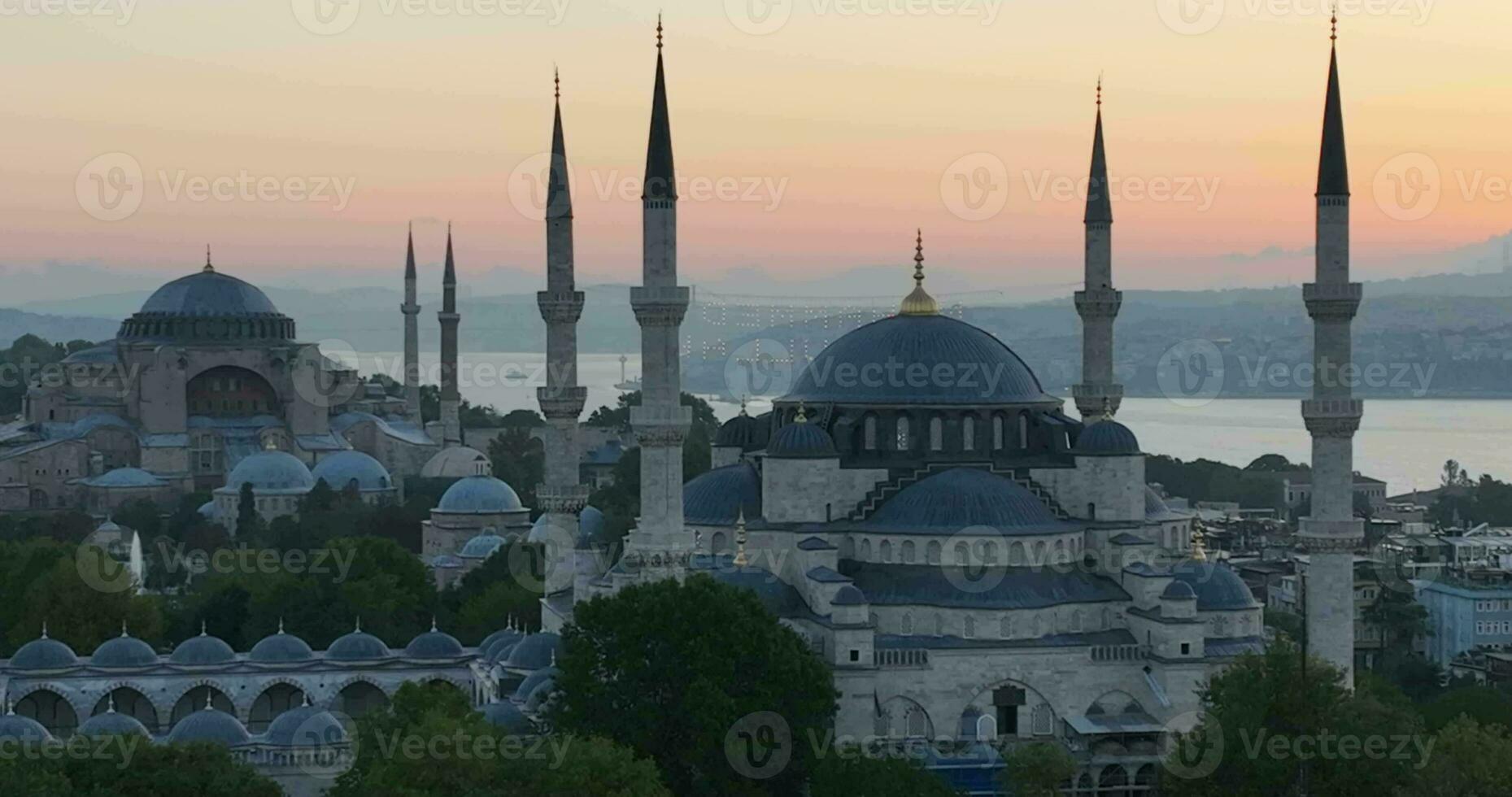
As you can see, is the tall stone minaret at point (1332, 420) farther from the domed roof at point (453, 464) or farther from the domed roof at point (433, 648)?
the domed roof at point (453, 464)

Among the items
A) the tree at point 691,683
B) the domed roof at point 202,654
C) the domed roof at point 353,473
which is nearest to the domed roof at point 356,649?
the domed roof at point 202,654

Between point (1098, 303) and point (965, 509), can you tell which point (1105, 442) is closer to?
point (965, 509)

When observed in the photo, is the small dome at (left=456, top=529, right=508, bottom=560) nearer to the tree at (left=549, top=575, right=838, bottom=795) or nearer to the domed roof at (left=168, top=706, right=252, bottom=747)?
the domed roof at (left=168, top=706, right=252, bottom=747)

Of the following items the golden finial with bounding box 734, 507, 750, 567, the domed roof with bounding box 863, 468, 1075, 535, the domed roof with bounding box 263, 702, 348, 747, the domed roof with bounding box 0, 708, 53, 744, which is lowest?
the domed roof with bounding box 263, 702, 348, 747

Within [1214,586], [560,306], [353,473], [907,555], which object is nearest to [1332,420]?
[1214,586]

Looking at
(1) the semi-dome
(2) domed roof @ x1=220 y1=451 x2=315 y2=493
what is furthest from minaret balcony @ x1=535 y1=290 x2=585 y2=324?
(1) the semi-dome

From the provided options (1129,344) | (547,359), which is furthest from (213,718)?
(1129,344)

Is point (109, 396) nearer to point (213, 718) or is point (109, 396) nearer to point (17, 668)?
point (17, 668)
